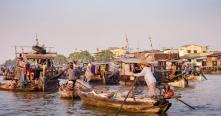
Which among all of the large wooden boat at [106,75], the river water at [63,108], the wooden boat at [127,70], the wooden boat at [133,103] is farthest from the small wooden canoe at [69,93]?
the large wooden boat at [106,75]

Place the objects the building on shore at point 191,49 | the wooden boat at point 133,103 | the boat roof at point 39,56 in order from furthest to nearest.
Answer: the building on shore at point 191,49, the boat roof at point 39,56, the wooden boat at point 133,103

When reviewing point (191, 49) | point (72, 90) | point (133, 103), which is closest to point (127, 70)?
point (72, 90)

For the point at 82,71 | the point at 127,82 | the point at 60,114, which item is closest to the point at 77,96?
the point at 60,114

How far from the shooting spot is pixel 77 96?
68.8 feet

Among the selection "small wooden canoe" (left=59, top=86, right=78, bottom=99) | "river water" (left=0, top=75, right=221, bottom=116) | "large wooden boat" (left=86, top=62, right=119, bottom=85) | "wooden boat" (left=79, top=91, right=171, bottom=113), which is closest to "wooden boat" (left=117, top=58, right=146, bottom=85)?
"large wooden boat" (left=86, top=62, right=119, bottom=85)

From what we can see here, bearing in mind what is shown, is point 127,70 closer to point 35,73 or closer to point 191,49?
point 35,73

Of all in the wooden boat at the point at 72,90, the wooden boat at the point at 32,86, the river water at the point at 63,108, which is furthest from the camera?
the wooden boat at the point at 32,86

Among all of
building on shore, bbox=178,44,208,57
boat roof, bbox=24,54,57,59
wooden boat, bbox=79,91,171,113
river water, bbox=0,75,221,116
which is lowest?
river water, bbox=0,75,221,116

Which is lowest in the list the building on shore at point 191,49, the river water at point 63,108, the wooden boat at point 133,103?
the river water at point 63,108

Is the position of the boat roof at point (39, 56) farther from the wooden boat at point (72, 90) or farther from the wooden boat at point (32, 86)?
the wooden boat at point (72, 90)


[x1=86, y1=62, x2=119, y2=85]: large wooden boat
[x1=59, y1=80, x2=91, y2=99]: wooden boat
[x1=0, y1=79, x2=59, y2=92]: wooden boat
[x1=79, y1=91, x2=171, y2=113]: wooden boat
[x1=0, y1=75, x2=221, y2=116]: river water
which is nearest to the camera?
[x1=79, y1=91, x2=171, y2=113]: wooden boat

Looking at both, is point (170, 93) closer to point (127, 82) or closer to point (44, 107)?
point (44, 107)

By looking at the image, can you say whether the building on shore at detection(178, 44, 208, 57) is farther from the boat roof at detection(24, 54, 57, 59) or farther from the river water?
the river water

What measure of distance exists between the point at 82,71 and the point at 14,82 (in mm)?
21816
